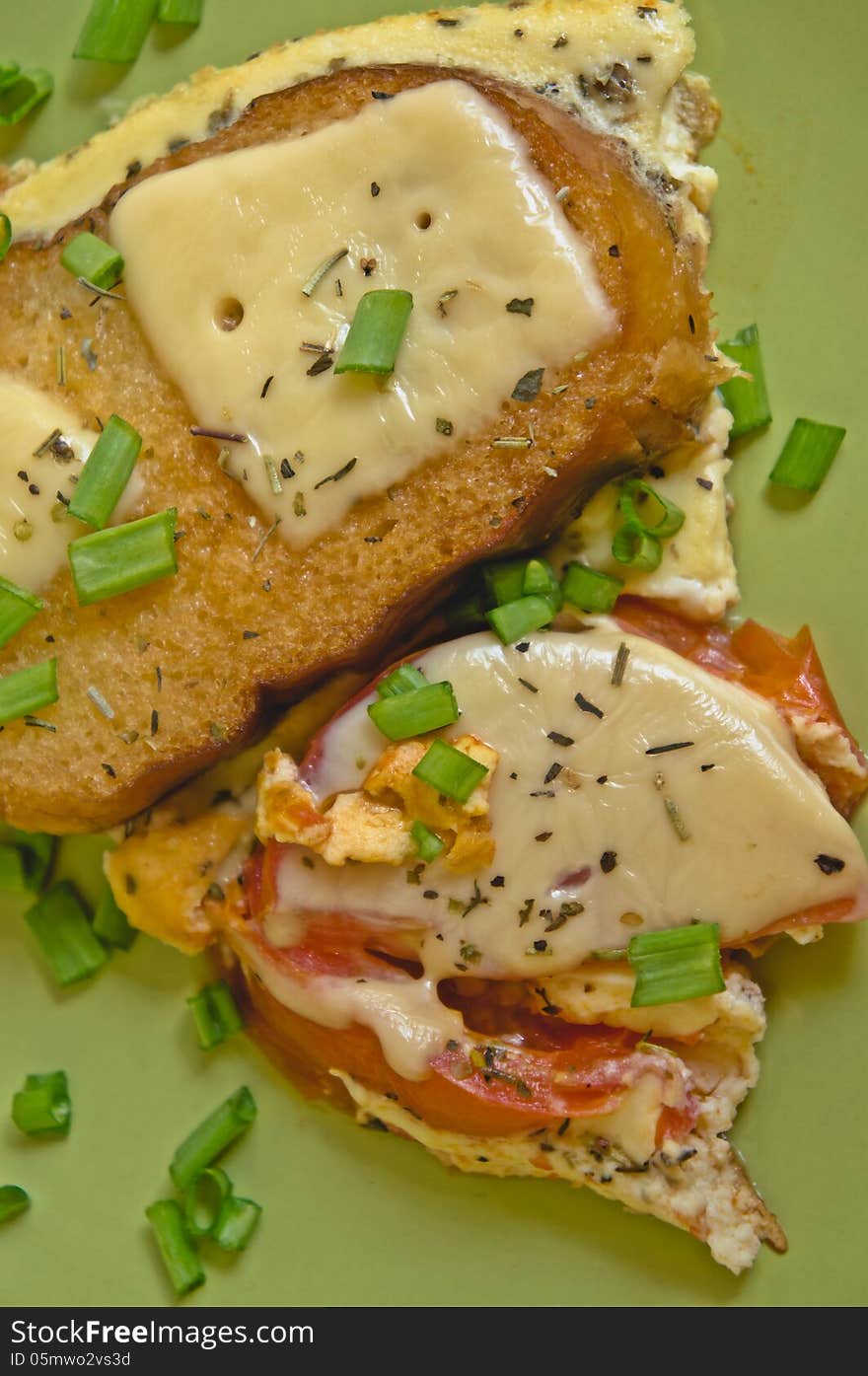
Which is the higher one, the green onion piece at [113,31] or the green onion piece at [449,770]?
the green onion piece at [113,31]

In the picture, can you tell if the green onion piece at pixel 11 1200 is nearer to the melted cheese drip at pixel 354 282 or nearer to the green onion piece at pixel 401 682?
the green onion piece at pixel 401 682

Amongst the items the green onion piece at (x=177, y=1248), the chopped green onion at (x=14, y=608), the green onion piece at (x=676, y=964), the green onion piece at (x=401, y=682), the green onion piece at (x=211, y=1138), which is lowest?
the green onion piece at (x=177, y=1248)

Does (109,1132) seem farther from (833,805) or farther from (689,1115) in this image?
(833,805)

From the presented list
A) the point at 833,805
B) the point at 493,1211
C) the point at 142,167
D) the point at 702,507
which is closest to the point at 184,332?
the point at 142,167

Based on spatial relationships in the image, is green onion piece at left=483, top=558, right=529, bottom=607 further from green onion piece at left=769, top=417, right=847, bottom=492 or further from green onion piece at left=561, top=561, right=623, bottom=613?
green onion piece at left=769, top=417, right=847, bottom=492

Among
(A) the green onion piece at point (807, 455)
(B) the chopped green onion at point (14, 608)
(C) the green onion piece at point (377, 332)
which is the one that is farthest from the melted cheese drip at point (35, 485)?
(A) the green onion piece at point (807, 455)

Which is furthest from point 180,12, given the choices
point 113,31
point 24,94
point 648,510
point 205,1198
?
point 205,1198

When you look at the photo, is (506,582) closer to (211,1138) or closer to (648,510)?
(648,510)
